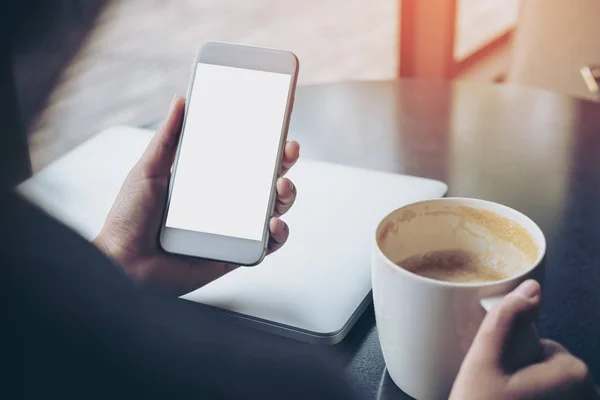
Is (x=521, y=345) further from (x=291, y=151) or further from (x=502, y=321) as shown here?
(x=291, y=151)

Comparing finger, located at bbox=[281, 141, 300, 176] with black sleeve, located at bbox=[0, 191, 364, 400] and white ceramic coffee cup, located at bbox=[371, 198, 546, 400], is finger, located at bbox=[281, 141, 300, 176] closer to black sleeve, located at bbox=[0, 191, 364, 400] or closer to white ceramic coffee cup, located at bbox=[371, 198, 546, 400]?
white ceramic coffee cup, located at bbox=[371, 198, 546, 400]

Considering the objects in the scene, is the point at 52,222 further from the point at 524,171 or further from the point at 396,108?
the point at 396,108

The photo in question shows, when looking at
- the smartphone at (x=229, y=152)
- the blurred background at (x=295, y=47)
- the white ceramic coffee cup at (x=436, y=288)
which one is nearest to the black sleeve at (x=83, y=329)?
the white ceramic coffee cup at (x=436, y=288)

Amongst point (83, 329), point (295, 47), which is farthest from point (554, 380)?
point (295, 47)

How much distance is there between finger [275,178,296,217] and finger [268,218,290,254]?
0.02m

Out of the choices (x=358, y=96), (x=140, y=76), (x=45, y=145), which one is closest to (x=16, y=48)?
(x=358, y=96)

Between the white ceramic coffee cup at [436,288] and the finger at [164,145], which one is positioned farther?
the finger at [164,145]

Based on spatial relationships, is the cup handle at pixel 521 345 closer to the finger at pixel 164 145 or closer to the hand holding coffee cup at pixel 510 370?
the hand holding coffee cup at pixel 510 370

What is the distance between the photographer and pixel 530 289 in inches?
14.8

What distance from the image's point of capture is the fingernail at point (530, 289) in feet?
1.23

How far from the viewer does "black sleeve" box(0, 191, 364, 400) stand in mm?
255

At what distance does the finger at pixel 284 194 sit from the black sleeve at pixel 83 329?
0.26 m

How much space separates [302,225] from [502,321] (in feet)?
0.95

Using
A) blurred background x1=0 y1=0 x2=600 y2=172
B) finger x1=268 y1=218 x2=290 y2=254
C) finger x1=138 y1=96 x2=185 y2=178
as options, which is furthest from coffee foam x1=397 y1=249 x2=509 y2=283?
blurred background x1=0 y1=0 x2=600 y2=172
